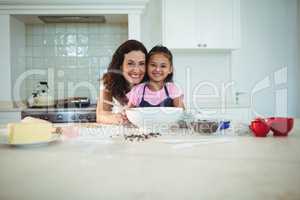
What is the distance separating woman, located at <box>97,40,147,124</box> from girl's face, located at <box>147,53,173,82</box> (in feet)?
0.18

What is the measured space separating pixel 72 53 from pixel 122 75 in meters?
1.54

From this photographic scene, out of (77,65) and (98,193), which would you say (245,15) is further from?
(98,193)

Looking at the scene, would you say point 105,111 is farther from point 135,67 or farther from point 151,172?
point 151,172

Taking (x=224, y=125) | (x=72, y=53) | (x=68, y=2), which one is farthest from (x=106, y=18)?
(x=224, y=125)

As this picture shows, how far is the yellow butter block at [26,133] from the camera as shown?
62 cm

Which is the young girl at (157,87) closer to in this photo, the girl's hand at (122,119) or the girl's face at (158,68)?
the girl's face at (158,68)

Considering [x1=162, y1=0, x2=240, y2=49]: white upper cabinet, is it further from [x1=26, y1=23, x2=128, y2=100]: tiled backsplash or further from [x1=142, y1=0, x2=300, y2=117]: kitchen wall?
[x1=26, y1=23, x2=128, y2=100]: tiled backsplash

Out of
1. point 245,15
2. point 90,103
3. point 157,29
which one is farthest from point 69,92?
point 245,15

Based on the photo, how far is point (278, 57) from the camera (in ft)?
9.87

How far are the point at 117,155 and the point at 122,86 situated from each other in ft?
3.67

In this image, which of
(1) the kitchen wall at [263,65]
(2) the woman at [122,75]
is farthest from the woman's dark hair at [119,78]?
(1) the kitchen wall at [263,65]

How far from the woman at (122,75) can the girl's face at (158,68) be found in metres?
0.05

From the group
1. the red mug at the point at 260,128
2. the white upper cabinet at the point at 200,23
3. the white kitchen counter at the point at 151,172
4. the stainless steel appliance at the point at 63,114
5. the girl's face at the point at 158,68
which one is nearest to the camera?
the white kitchen counter at the point at 151,172

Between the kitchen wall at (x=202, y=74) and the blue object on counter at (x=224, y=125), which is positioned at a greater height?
the kitchen wall at (x=202, y=74)
